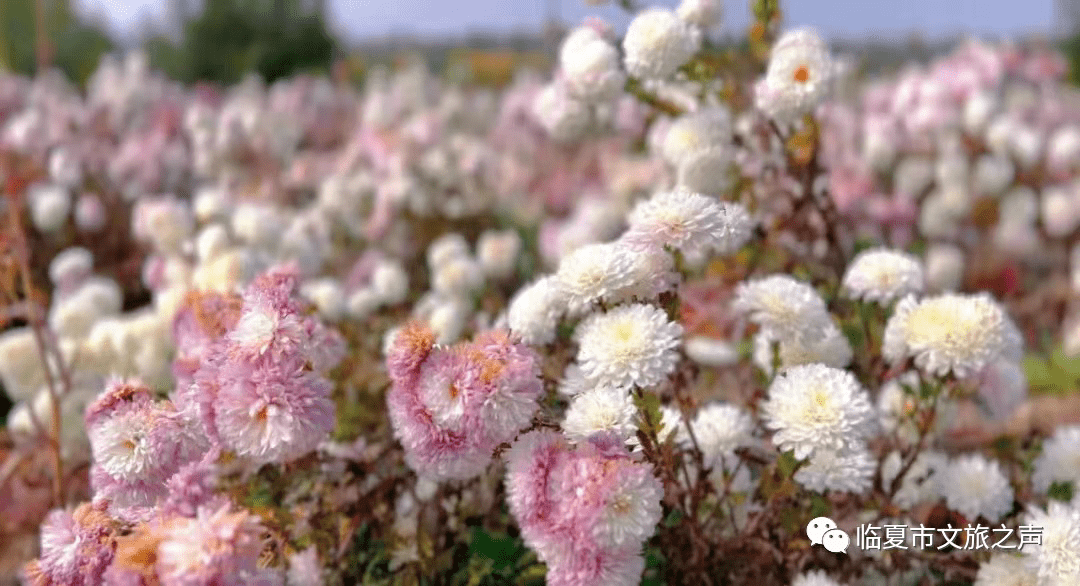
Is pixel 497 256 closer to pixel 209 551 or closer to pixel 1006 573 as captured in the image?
pixel 1006 573

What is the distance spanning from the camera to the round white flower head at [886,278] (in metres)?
1.39

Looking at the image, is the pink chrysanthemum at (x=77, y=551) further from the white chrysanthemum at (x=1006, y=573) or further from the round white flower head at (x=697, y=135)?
the round white flower head at (x=697, y=135)

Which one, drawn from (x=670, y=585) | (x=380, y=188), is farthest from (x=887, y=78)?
(x=670, y=585)

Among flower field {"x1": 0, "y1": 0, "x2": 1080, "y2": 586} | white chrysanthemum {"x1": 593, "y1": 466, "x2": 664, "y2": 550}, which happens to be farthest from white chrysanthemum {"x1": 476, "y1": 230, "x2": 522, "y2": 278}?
white chrysanthemum {"x1": 593, "y1": 466, "x2": 664, "y2": 550}

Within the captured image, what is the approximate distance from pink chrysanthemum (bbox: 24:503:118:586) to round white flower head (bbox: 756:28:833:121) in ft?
3.56

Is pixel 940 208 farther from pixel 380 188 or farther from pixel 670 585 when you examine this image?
pixel 670 585

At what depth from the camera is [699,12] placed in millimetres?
1698

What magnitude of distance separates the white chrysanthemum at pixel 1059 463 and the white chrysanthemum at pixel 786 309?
453mm

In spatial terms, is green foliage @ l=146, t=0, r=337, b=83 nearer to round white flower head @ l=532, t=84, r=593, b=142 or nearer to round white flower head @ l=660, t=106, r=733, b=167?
round white flower head @ l=532, t=84, r=593, b=142

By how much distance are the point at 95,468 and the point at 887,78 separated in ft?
17.4

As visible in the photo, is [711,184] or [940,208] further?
[940,208]

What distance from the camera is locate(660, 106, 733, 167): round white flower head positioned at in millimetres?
1764

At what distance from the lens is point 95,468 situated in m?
1.08

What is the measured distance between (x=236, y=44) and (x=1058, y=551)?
9601mm
